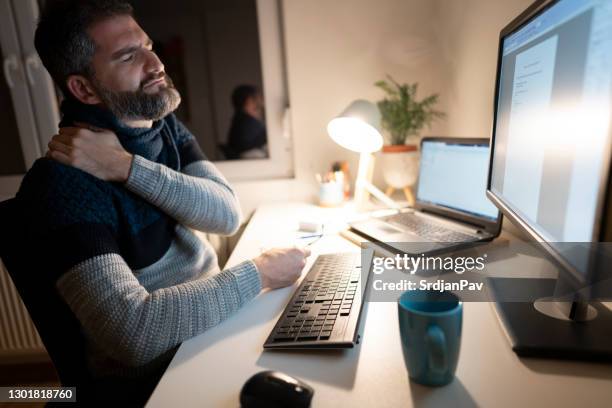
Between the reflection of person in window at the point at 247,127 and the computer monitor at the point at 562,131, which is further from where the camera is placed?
the reflection of person in window at the point at 247,127

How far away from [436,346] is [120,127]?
87cm

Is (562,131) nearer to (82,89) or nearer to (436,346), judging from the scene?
(436,346)

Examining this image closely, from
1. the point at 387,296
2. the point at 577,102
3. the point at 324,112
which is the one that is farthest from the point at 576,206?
the point at 324,112

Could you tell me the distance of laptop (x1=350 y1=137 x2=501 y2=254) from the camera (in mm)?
1045

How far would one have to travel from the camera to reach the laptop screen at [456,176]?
1.10 m

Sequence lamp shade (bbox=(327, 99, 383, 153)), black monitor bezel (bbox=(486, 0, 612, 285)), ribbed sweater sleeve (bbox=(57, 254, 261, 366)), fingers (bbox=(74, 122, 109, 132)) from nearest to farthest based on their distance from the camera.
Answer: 1. black monitor bezel (bbox=(486, 0, 612, 285))
2. ribbed sweater sleeve (bbox=(57, 254, 261, 366))
3. fingers (bbox=(74, 122, 109, 132))
4. lamp shade (bbox=(327, 99, 383, 153))

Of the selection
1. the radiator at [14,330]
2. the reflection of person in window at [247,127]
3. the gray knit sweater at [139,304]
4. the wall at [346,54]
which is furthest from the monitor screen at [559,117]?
the radiator at [14,330]

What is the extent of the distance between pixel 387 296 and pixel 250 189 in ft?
3.80

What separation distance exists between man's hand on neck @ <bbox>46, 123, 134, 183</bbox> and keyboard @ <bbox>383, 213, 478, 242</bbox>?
0.78m

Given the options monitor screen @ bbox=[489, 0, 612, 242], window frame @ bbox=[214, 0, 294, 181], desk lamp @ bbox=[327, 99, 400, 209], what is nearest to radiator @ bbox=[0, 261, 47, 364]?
window frame @ bbox=[214, 0, 294, 181]

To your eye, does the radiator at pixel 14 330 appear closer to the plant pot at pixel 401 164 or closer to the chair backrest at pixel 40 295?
the chair backrest at pixel 40 295

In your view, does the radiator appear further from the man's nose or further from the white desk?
the white desk

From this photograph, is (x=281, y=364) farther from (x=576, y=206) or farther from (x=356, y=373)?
(x=576, y=206)

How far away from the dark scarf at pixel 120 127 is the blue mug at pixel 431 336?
0.78m
